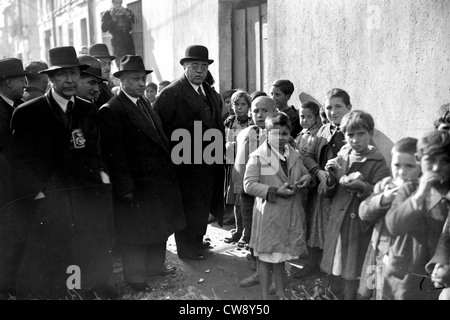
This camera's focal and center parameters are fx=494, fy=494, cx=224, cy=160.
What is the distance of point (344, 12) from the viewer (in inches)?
195

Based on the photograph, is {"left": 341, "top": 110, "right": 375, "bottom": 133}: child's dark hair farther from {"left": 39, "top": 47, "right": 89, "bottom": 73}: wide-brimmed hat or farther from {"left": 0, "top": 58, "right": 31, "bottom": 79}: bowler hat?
{"left": 0, "top": 58, "right": 31, "bottom": 79}: bowler hat

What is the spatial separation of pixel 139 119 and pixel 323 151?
5.21 feet

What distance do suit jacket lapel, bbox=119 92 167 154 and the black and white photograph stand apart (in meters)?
0.01

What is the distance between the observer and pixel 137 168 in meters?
4.31

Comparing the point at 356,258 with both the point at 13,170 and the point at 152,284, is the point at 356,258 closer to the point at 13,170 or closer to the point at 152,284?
the point at 152,284

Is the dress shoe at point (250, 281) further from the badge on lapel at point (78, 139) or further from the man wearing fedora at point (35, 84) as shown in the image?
the man wearing fedora at point (35, 84)

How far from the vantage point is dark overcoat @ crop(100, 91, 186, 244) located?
13.6 feet

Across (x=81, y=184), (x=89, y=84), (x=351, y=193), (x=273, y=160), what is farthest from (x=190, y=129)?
(x=351, y=193)

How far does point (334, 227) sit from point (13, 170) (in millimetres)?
2394

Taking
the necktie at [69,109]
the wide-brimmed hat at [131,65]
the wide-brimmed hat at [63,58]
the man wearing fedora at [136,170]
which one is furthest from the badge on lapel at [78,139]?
the wide-brimmed hat at [131,65]

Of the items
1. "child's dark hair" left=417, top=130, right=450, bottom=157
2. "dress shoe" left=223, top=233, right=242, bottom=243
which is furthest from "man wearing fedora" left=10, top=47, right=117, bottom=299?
"child's dark hair" left=417, top=130, right=450, bottom=157

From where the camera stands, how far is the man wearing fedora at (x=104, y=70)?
16.3 ft

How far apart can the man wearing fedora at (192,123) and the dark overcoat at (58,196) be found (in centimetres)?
105

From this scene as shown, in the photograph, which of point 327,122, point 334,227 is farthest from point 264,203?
point 327,122
